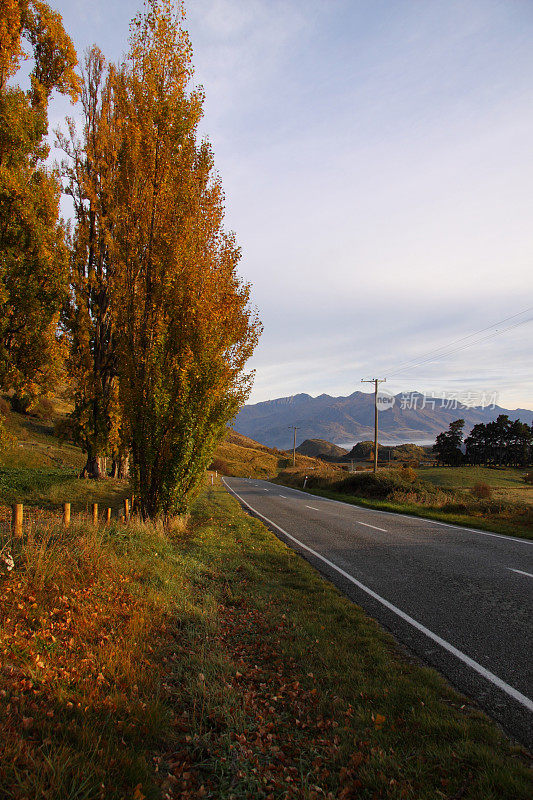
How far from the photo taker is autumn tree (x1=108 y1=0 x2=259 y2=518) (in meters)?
11.6

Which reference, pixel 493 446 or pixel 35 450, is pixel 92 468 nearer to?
pixel 35 450

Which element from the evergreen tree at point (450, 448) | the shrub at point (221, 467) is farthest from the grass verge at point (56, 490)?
the evergreen tree at point (450, 448)

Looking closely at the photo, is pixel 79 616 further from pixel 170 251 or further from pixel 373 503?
pixel 373 503

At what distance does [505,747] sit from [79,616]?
4.69 meters

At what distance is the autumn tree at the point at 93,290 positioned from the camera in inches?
704

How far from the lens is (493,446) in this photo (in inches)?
3819

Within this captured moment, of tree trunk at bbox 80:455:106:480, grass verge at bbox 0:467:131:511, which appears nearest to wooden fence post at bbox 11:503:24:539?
grass verge at bbox 0:467:131:511

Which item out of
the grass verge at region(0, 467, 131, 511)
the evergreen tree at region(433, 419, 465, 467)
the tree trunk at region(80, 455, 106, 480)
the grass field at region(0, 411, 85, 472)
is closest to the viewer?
the grass verge at region(0, 467, 131, 511)

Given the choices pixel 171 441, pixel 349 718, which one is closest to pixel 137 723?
pixel 349 718

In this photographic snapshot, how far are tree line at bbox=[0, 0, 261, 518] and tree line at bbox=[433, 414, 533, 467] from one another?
90.9 meters

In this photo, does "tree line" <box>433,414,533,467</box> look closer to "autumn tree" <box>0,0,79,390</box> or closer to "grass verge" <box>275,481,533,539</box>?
"grass verge" <box>275,481,533,539</box>

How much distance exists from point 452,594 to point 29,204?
16.1 meters

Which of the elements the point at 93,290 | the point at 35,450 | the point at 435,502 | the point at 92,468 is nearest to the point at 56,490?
the point at 92,468

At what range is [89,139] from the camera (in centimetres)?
1816
